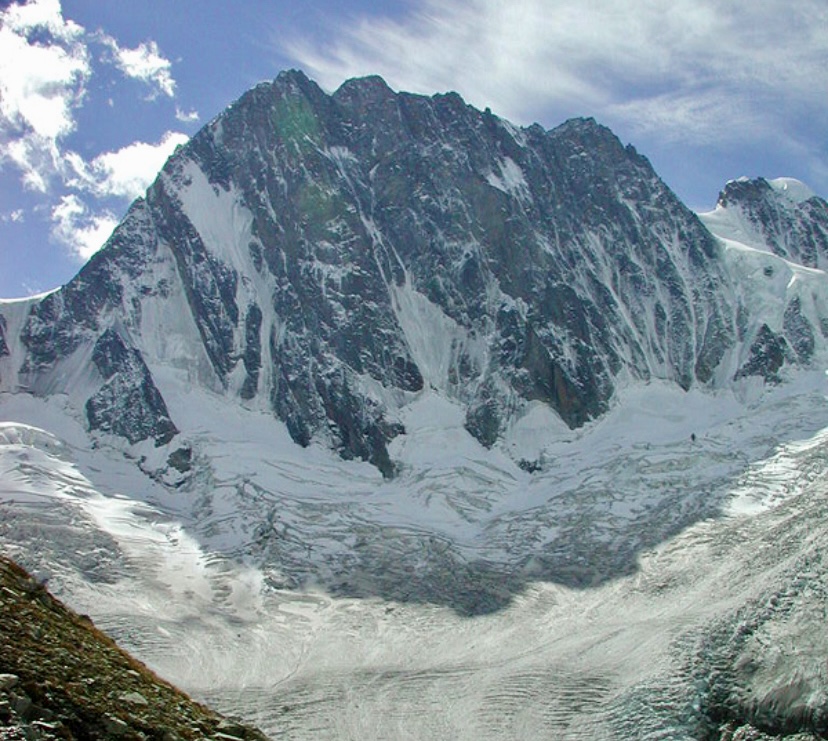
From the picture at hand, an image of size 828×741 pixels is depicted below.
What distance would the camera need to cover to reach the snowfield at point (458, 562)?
62.8m

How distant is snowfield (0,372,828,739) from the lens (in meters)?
62.8

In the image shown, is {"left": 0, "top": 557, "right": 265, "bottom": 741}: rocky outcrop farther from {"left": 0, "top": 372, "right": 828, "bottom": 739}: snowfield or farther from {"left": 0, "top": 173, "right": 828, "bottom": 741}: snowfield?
{"left": 0, "top": 372, "right": 828, "bottom": 739}: snowfield

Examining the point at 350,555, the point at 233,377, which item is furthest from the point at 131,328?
the point at 350,555

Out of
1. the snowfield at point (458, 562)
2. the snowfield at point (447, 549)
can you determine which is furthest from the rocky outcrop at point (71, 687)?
the snowfield at point (458, 562)

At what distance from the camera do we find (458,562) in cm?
11519

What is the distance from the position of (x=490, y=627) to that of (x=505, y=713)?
1053 inches

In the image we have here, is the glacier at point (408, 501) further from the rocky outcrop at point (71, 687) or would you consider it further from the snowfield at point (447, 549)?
→ the rocky outcrop at point (71, 687)

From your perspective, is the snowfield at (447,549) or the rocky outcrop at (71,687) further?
the snowfield at (447,549)

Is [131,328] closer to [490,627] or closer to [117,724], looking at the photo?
[490,627]

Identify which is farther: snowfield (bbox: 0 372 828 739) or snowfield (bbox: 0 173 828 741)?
snowfield (bbox: 0 372 828 739)

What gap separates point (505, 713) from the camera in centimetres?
6562

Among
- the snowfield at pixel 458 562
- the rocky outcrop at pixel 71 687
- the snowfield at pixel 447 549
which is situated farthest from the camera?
the snowfield at pixel 458 562

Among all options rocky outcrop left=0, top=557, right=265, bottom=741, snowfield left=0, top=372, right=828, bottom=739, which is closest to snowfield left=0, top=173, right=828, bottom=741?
snowfield left=0, top=372, right=828, bottom=739

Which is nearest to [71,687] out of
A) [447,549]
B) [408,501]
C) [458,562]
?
[458,562]
